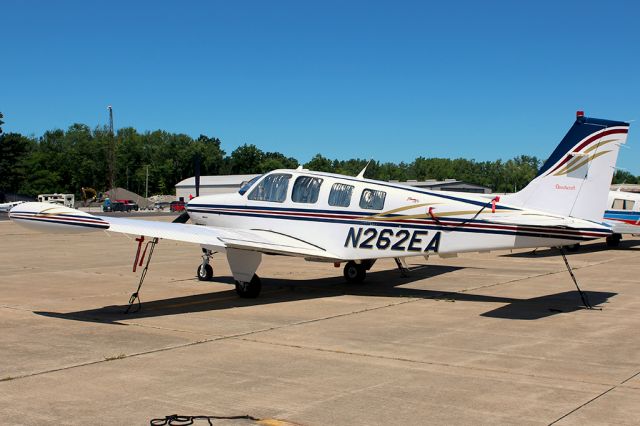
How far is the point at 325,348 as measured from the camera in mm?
9227

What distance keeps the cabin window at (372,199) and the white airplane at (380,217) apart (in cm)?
2

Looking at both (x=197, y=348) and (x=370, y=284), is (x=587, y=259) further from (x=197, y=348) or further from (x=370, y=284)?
(x=197, y=348)

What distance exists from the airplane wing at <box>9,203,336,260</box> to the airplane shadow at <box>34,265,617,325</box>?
114 centimetres

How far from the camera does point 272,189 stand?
15.2 meters

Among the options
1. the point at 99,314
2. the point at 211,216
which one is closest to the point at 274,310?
the point at 99,314

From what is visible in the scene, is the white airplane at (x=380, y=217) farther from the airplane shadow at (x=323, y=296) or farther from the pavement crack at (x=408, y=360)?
the pavement crack at (x=408, y=360)

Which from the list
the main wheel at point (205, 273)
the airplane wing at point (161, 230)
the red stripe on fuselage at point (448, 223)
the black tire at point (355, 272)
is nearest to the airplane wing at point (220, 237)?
the airplane wing at point (161, 230)

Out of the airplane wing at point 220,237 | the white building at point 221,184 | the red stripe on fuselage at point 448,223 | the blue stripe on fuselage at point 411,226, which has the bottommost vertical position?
the airplane wing at point 220,237

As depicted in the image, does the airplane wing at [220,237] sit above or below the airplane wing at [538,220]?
below

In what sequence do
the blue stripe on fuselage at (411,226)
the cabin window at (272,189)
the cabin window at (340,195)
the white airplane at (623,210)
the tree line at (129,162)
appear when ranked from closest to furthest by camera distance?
the blue stripe on fuselage at (411,226) → the cabin window at (340,195) → the cabin window at (272,189) → the white airplane at (623,210) → the tree line at (129,162)

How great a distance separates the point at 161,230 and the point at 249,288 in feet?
8.47

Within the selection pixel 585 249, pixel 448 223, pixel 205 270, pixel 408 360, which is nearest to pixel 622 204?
pixel 585 249

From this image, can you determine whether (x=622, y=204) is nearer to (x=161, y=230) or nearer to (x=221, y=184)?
(x=161, y=230)

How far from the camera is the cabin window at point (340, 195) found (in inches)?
561
